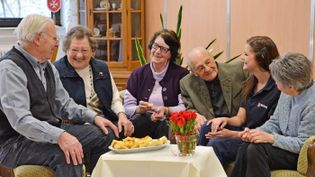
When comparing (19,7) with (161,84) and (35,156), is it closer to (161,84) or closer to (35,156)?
(161,84)

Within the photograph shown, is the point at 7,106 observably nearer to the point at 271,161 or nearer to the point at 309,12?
the point at 271,161

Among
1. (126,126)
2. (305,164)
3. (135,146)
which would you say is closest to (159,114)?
(126,126)

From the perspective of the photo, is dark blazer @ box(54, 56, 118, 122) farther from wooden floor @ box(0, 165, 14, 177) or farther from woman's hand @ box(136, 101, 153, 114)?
wooden floor @ box(0, 165, 14, 177)

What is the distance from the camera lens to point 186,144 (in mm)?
2516

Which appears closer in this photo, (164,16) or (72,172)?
(72,172)

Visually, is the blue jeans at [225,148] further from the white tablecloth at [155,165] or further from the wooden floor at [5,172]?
the wooden floor at [5,172]

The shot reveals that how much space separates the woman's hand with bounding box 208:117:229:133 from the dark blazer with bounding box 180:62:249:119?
191mm

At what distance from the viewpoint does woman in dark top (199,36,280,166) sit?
3055 mm

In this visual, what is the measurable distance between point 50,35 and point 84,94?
0.74 m

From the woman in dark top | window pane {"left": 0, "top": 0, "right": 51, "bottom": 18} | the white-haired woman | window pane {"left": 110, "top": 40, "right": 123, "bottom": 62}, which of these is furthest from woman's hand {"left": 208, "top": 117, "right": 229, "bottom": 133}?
window pane {"left": 0, "top": 0, "right": 51, "bottom": 18}

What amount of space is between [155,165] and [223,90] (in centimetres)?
115

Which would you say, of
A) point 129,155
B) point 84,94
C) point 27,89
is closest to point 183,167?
point 129,155

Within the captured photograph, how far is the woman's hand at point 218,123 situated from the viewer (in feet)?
10.4

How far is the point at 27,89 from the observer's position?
266cm
